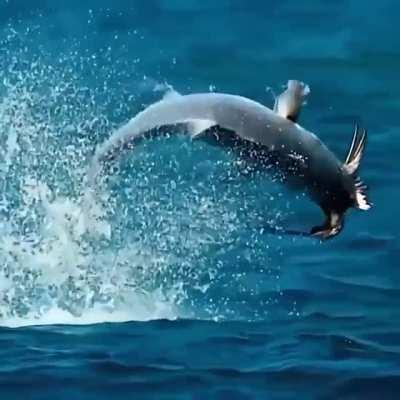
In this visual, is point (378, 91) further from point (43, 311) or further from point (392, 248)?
point (43, 311)

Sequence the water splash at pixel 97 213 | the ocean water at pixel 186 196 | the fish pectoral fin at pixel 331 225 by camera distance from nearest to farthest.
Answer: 1. the fish pectoral fin at pixel 331 225
2. the ocean water at pixel 186 196
3. the water splash at pixel 97 213

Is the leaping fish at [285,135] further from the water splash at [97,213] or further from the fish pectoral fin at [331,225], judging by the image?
the water splash at [97,213]

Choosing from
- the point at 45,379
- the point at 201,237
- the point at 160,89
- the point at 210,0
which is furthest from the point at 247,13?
the point at 45,379

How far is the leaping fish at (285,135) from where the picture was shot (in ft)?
15.2

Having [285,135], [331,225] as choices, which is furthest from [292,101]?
[331,225]

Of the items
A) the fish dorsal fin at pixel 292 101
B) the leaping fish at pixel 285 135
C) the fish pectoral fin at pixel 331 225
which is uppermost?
the fish dorsal fin at pixel 292 101

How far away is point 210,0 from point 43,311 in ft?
5.58

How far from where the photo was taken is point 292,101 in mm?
4664

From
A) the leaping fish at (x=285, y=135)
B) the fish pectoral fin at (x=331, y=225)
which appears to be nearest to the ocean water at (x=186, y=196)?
the fish pectoral fin at (x=331, y=225)

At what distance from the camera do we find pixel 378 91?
657 cm

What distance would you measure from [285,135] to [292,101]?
11 cm

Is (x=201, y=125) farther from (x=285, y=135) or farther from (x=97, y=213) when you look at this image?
(x=97, y=213)

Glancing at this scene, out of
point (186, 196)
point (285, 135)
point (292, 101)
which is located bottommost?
point (285, 135)

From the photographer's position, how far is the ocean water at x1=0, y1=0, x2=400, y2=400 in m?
5.64
